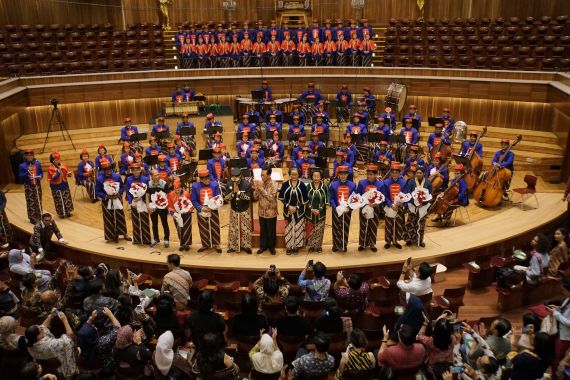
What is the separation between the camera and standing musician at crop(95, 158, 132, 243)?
9445 millimetres

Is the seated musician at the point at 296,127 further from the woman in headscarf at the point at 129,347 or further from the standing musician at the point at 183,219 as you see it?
the woman in headscarf at the point at 129,347

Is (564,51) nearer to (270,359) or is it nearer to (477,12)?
(477,12)

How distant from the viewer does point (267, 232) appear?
9.02m

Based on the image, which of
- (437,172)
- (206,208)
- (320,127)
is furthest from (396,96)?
(206,208)

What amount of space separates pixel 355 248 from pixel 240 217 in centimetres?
201

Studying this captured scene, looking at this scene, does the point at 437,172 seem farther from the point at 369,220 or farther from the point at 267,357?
the point at 267,357

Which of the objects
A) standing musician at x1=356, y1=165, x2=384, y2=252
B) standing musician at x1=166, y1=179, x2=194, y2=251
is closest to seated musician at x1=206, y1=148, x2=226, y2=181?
standing musician at x1=166, y1=179, x2=194, y2=251

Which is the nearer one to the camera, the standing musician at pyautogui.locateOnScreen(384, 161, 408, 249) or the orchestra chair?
the standing musician at pyautogui.locateOnScreen(384, 161, 408, 249)

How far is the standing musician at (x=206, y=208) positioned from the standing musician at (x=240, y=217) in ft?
0.84

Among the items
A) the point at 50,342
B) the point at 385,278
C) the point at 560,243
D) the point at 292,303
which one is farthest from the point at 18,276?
the point at 560,243

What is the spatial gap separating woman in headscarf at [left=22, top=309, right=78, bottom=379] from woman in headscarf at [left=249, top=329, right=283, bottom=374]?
201 centimetres

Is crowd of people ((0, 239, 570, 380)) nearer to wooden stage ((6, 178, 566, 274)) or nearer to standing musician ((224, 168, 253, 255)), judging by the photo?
wooden stage ((6, 178, 566, 274))

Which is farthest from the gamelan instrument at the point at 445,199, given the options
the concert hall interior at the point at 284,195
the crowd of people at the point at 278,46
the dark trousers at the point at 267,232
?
the crowd of people at the point at 278,46

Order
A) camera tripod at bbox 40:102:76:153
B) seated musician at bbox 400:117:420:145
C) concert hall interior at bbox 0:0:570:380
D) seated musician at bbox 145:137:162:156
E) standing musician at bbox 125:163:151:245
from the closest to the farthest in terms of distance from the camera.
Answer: concert hall interior at bbox 0:0:570:380 < standing musician at bbox 125:163:151:245 < seated musician at bbox 145:137:162:156 < seated musician at bbox 400:117:420:145 < camera tripod at bbox 40:102:76:153
